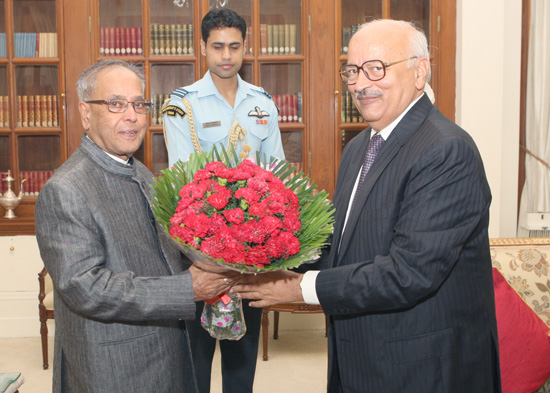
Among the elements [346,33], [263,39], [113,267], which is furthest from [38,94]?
[113,267]

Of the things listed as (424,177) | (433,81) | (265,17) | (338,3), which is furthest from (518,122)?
(424,177)

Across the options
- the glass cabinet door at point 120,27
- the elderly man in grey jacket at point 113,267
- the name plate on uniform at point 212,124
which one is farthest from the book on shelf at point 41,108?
the elderly man in grey jacket at point 113,267

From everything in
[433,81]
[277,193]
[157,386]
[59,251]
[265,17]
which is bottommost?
[157,386]

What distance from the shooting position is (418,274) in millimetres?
1540

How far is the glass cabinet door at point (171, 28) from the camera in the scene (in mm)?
4242

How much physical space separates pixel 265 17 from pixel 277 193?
10.0 feet

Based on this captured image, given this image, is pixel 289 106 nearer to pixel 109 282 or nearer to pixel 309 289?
pixel 309 289

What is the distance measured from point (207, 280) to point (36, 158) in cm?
317

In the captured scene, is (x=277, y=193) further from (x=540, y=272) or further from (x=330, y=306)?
(x=540, y=272)

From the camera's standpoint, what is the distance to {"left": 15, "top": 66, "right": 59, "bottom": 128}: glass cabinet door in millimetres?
4312

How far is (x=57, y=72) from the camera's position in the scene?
4285mm

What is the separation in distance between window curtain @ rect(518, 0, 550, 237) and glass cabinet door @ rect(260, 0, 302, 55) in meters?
1.67

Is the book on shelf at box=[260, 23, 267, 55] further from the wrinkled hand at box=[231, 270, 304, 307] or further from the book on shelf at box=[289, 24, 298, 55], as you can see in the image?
the wrinkled hand at box=[231, 270, 304, 307]

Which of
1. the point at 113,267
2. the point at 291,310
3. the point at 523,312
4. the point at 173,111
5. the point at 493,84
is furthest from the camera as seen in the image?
the point at 493,84
